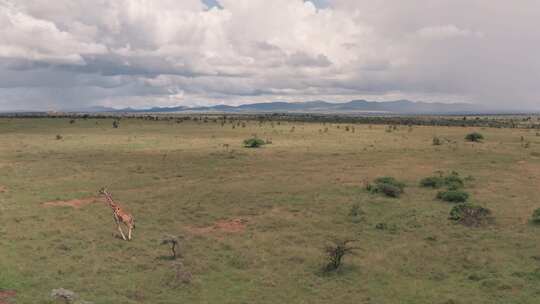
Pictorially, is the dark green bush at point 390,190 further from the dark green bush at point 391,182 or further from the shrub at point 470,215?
the shrub at point 470,215

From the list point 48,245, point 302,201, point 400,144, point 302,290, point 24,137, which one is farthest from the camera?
point 24,137

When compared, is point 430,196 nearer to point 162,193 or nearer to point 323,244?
point 323,244

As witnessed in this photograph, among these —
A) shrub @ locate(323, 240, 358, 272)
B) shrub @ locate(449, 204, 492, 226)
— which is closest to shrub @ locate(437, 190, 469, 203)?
shrub @ locate(449, 204, 492, 226)

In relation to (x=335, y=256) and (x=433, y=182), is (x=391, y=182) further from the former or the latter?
(x=335, y=256)

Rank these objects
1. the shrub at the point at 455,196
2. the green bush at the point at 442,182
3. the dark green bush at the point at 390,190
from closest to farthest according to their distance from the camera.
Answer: the shrub at the point at 455,196, the dark green bush at the point at 390,190, the green bush at the point at 442,182

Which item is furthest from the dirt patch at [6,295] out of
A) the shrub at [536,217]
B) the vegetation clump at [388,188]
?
the shrub at [536,217]

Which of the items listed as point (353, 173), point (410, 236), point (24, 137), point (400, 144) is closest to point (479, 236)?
point (410, 236)
